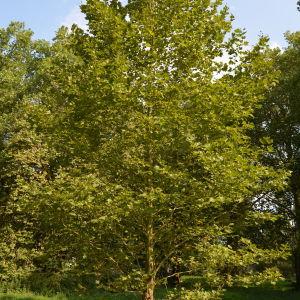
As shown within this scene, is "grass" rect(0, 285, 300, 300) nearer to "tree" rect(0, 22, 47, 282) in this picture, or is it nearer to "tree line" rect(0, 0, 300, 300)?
"tree" rect(0, 22, 47, 282)

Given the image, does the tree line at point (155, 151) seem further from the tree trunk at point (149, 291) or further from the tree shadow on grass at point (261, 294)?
the tree shadow on grass at point (261, 294)

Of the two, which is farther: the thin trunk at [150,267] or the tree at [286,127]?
the tree at [286,127]

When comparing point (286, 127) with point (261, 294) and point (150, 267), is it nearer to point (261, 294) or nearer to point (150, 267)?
point (261, 294)

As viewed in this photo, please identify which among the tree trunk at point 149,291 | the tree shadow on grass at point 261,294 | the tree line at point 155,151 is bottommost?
the tree shadow on grass at point 261,294

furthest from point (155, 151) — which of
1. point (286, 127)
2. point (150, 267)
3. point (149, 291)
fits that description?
point (286, 127)

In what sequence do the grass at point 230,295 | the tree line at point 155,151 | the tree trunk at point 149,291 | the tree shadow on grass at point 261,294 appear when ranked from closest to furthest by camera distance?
1. the tree line at point 155,151
2. the tree trunk at point 149,291
3. the grass at point 230,295
4. the tree shadow on grass at point 261,294

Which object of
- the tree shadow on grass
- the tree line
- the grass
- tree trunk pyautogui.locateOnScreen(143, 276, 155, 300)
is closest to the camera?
the tree line

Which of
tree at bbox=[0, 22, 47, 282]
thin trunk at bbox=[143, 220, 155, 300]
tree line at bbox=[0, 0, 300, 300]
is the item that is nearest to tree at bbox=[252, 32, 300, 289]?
tree at bbox=[0, 22, 47, 282]

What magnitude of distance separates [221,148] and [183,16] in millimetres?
3972

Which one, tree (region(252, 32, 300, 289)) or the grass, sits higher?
tree (region(252, 32, 300, 289))

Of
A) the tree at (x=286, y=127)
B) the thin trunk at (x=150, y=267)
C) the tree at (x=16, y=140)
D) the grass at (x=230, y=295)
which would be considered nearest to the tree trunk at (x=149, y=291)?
the thin trunk at (x=150, y=267)

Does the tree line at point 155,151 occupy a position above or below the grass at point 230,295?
above

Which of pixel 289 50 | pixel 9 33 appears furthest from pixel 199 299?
pixel 9 33

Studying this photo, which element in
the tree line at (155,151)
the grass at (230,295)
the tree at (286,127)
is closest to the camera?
the tree line at (155,151)
